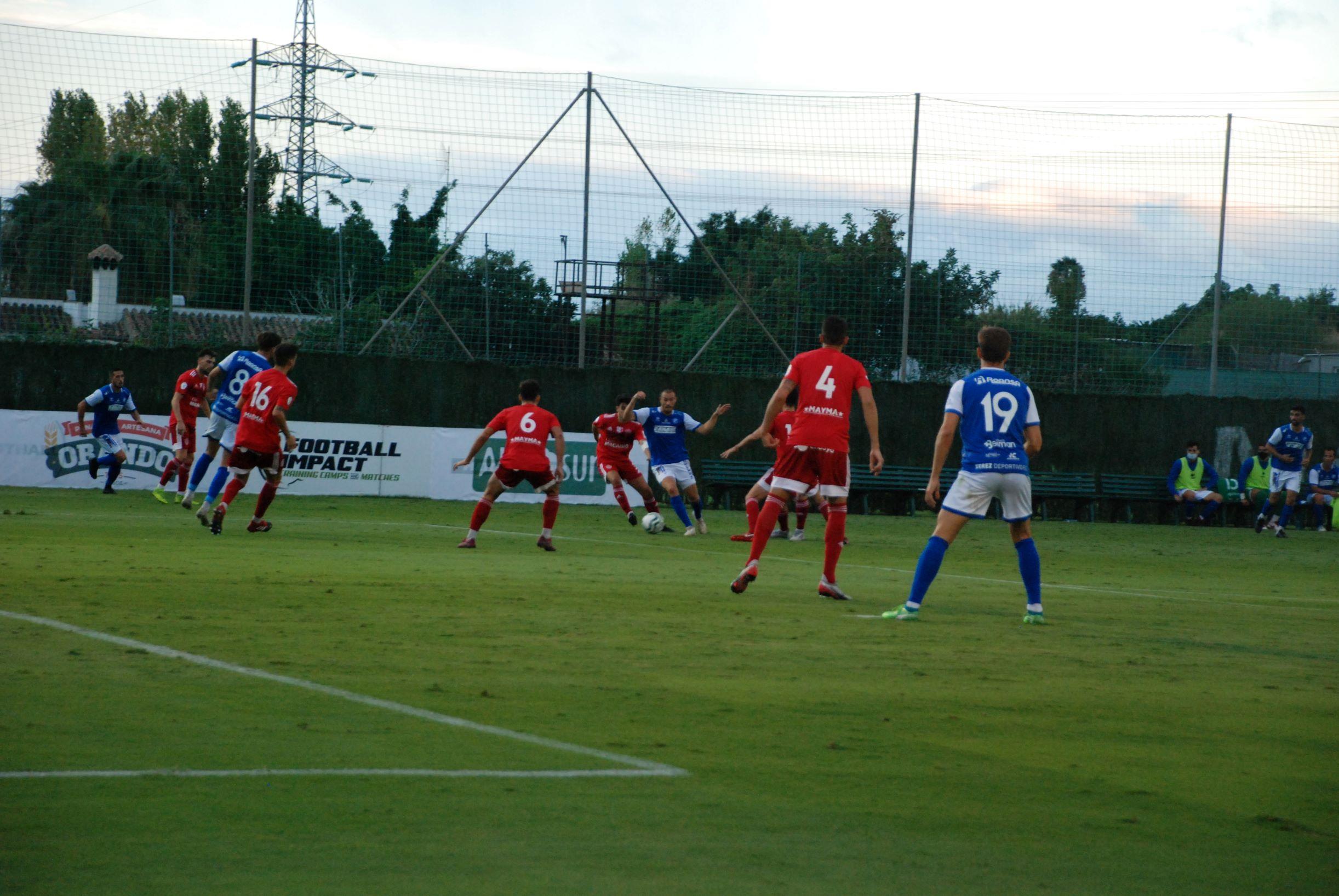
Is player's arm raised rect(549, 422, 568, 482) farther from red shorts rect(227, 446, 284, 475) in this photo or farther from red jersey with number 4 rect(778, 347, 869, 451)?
red jersey with number 4 rect(778, 347, 869, 451)

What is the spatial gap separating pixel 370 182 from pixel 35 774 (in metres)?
19.6

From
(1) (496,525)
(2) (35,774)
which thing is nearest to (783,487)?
(2) (35,774)

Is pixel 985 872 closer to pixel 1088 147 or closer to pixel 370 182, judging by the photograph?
pixel 370 182

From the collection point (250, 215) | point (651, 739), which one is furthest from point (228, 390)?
point (651, 739)

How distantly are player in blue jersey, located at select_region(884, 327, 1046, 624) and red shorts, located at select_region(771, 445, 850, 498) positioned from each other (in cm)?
135

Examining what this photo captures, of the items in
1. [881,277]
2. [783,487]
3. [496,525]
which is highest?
[881,277]


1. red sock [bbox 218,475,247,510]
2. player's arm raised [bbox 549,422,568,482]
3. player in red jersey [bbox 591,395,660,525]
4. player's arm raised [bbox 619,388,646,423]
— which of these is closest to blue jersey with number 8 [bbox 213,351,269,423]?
red sock [bbox 218,475,247,510]

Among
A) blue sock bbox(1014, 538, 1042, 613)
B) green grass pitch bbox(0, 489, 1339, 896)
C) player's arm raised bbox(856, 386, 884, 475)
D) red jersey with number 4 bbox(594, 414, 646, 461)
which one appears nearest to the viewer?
green grass pitch bbox(0, 489, 1339, 896)

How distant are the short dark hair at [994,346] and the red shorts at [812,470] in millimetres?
1496

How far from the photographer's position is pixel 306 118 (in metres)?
24.1

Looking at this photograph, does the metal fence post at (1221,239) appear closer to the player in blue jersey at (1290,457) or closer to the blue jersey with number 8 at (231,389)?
the player in blue jersey at (1290,457)

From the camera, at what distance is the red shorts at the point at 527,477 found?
14422mm

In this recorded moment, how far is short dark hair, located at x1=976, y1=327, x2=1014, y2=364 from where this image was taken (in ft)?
29.7

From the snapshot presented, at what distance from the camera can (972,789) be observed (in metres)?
4.48
